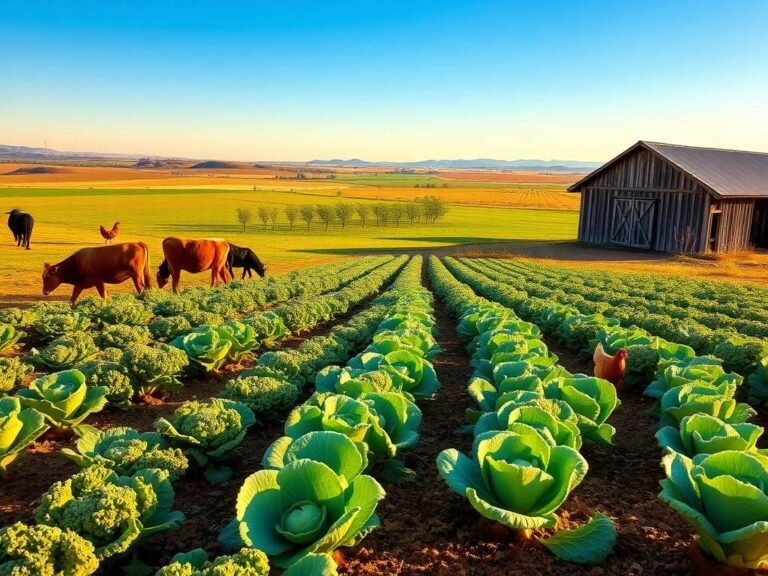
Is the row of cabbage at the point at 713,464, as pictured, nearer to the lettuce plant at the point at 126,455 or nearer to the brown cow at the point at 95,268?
the lettuce plant at the point at 126,455

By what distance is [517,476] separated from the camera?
10.8 ft

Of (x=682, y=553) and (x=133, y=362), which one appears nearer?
(x=682, y=553)

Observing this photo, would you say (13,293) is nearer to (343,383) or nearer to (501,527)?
(343,383)

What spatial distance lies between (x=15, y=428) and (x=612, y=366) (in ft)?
22.1

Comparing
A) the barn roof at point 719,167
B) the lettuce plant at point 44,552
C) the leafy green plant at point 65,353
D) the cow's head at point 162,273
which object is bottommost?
the cow's head at point 162,273

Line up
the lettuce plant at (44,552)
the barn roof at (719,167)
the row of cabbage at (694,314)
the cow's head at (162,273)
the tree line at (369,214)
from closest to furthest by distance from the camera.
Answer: the lettuce plant at (44,552), the row of cabbage at (694,314), the cow's head at (162,273), the barn roof at (719,167), the tree line at (369,214)

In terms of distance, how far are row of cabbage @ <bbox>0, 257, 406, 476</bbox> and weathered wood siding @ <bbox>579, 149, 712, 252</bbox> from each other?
3007 centimetres

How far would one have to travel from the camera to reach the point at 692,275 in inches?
1013

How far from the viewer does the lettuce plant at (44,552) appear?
277cm

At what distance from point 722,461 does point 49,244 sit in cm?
3567

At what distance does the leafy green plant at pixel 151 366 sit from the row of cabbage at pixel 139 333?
1 centimetres

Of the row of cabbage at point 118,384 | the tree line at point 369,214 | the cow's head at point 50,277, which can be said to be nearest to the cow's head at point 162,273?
the cow's head at point 50,277

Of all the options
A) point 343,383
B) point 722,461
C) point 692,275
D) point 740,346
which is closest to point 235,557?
point 343,383

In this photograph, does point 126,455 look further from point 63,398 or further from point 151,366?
point 151,366
